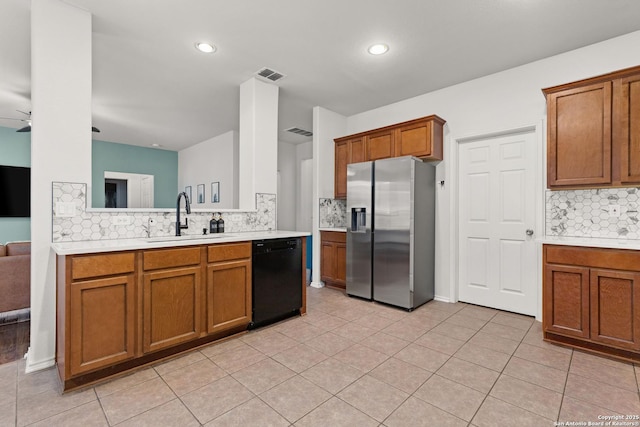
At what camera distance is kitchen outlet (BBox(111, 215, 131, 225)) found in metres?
2.51

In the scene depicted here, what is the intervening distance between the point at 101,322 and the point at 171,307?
432 mm

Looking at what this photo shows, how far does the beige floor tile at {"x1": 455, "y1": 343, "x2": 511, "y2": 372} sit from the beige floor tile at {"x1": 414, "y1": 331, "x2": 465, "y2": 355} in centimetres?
6

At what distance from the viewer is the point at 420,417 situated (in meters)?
1.69

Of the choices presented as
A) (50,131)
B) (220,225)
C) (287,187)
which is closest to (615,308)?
(220,225)

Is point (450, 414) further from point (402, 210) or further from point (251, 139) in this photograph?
point (251, 139)

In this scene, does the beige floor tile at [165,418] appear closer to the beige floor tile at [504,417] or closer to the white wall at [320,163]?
the beige floor tile at [504,417]

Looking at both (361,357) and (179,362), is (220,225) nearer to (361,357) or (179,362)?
(179,362)

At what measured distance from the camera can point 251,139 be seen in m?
3.61

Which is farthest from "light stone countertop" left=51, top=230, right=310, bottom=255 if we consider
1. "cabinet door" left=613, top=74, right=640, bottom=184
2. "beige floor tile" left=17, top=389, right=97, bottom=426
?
"cabinet door" left=613, top=74, right=640, bottom=184

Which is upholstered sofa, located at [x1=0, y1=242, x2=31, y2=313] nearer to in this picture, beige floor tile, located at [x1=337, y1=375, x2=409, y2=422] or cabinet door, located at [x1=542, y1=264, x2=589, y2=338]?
beige floor tile, located at [x1=337, y1=375, x2=409, y2=422]

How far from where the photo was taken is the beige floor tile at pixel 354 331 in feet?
9.04

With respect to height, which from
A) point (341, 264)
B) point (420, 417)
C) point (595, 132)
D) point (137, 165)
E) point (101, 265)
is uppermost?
point (137, 165)

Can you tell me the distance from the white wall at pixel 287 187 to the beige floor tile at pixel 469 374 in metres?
5.07

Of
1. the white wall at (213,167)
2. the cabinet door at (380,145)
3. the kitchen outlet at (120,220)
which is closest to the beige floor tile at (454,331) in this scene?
the cabinet door at (380,145)
